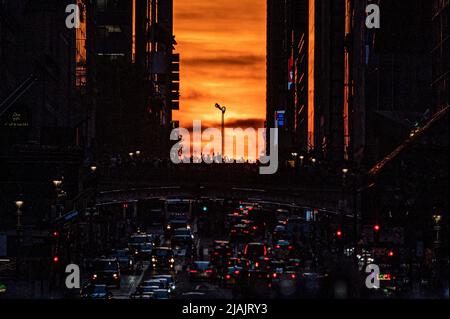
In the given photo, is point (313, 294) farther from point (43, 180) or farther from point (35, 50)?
point (35, 50)

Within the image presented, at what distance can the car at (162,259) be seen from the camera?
9881 cm

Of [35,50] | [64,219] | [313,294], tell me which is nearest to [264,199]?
[35,50]

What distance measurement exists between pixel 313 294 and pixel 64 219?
5977cm

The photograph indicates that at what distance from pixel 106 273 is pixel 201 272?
8.07 m

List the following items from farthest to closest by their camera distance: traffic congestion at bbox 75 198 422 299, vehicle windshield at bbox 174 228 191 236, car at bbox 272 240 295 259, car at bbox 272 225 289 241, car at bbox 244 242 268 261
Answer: car at bbox 272 225 289 241 → vehicle windshield at bbox 174 228 191 236 → car at bbox 272 240 295 259 → car at bbox 244 242 268 261 → traffic congestion at bbox 75 198 422 299

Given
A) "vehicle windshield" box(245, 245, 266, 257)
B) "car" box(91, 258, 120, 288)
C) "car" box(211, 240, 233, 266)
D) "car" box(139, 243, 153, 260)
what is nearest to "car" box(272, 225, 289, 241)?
"car" box(139, 243, 153, 260)

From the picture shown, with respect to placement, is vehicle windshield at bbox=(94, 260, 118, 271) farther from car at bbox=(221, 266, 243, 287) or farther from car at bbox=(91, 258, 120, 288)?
car at bbox=(221, 266, 243, 287)

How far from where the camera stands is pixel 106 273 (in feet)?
268

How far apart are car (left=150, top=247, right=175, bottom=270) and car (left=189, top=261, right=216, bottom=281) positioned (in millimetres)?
8825

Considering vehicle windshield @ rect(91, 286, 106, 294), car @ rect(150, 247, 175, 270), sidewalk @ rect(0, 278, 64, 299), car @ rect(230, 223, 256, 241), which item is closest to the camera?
vehicle windshield @ rect(91, 286, 106, 294)

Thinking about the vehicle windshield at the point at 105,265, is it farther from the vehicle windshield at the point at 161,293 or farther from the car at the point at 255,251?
the car at the point at 255,251

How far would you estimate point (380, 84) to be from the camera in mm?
147750

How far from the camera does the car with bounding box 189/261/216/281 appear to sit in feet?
286

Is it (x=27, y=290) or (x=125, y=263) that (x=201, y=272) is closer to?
(x=125, y=263)
